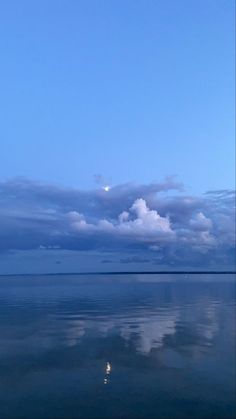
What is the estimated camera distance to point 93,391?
95.2 feet

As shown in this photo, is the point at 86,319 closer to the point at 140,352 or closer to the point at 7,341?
the point at 7,341

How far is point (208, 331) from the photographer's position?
53.1m

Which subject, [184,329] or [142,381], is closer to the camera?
[142,381]

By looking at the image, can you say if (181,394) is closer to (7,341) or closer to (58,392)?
(58,392)

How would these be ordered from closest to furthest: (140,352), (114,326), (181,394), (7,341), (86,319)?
(181,394), (140,352), (7,341), (114,326), (86,319)

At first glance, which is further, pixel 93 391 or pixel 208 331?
pixel 208 331

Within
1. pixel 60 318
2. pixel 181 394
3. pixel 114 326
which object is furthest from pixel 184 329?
pixel 181 394

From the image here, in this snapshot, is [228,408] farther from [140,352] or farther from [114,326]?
[114,326]

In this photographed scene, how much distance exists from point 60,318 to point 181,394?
4360 cm

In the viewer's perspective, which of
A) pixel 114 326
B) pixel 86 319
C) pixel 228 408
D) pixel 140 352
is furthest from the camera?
pixel 86 319

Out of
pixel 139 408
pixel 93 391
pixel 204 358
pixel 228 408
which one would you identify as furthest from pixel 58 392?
pixel 204 358

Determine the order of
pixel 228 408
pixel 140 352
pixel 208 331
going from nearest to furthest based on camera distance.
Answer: pixel 228 408
pixel 140 352
pixel 208 331

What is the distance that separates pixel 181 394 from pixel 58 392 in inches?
363

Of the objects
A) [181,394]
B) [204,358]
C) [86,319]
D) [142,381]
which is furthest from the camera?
[86,319]
